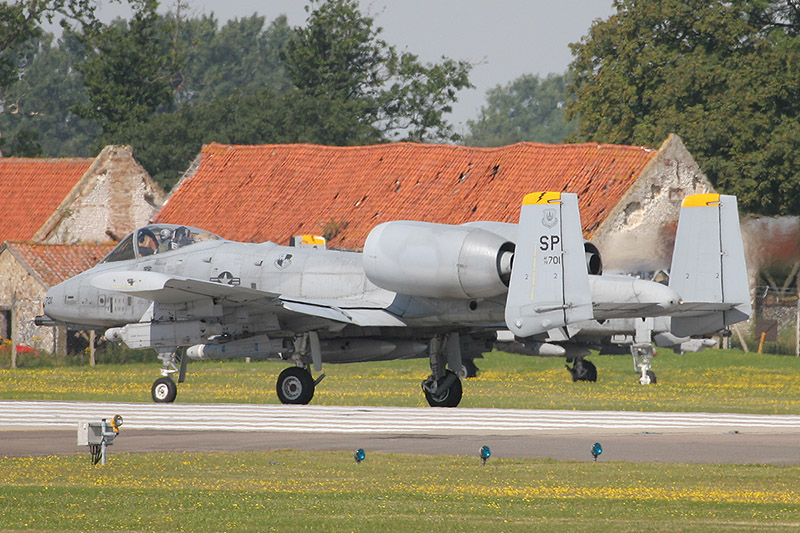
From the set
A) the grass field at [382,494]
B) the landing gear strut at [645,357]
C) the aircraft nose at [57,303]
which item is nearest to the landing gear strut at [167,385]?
the aircraft nose at [57,303]

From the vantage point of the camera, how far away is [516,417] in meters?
22.5

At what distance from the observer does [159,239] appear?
26531 mm

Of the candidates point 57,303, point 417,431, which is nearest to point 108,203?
point 57,303

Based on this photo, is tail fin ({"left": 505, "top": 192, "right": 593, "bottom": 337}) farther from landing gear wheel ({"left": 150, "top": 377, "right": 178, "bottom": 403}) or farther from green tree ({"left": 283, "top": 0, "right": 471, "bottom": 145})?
green tree ({"left": 283, "top": 0, "right": 471, "bottom": 145})

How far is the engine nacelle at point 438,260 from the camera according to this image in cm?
2189

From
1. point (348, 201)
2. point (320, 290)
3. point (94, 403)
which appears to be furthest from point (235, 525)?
point (348, 201)

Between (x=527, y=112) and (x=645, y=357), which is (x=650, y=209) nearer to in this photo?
(x=645, y=357)

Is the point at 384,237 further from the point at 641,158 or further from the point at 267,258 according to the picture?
the point at 641,158

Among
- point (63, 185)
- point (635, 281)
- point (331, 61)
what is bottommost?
point (635, 281)

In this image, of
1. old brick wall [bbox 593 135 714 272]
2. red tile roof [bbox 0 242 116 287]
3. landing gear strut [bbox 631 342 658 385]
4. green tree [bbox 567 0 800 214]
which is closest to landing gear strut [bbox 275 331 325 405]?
landing gear strut [bbox 631 342 658 385]

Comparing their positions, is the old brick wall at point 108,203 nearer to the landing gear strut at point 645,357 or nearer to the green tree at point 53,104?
the landing gear strut at point 645,357

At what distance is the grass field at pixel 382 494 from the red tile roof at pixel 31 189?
44211 millimetres

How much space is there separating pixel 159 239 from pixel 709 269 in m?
10.4

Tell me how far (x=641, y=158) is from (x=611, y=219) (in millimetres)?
3483
